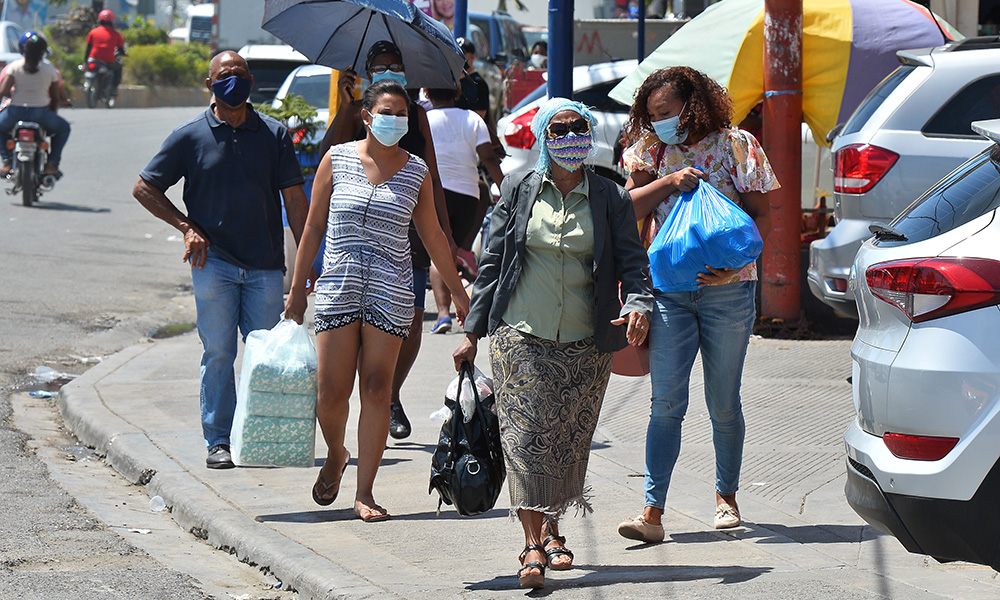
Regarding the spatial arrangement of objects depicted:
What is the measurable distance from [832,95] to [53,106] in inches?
435

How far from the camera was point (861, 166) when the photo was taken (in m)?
8.08

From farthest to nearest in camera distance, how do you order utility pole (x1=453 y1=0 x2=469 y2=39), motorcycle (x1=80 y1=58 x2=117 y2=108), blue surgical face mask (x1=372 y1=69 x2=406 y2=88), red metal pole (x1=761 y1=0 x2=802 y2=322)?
1. motorcycle (x1=80 y1=58 x2=117 y2=108)
2. utility pole (x1=453 y1=0 x2=469 y2=39)
3. red metal pole (x1=761 y1=0 x2=802 y2=322)
4. blue surgical face mask (x1=372 y1=69 x2=406 y2=88)

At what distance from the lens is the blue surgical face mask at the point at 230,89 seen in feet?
20.4

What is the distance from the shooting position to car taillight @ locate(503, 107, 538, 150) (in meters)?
11.9

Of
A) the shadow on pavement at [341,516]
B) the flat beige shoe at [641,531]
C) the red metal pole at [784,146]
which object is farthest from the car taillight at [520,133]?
the flat beige shoe at [641,531]

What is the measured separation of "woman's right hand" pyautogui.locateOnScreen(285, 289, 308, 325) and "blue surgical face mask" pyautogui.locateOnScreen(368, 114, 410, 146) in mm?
774

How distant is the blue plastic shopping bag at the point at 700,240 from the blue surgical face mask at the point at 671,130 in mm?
241

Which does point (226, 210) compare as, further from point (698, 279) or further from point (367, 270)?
point (698, 279)

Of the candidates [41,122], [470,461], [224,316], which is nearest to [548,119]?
[470,461]

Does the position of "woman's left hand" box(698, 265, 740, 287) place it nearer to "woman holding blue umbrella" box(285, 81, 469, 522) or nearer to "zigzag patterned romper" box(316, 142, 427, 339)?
"woman holding blue umbrella" box(285, 81, 469, 522)

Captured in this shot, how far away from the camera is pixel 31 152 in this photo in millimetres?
16312

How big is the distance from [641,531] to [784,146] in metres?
5.09

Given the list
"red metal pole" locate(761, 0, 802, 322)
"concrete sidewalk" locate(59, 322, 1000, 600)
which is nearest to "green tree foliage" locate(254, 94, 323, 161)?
"concrete sidewalk" locate(59, 322, 1000, 600)

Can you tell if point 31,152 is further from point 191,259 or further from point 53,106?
point 191,259
